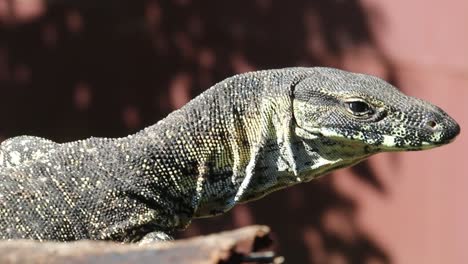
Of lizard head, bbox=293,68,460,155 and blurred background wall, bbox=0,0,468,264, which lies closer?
lizard head, bbox=293,68,460,155

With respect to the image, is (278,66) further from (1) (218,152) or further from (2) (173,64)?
(1) (218,152)

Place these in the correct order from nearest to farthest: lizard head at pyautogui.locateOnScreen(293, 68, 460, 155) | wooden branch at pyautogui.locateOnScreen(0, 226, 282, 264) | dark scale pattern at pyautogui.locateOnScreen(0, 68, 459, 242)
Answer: wooden branch at pyautogui.locateOnScreen(0, 226, 282, 264) < dark scale pattern at pyautogui.locateOnScreen(0, 68, 459, 242) < lizard head at pyautogui.locateOnScreen(293, 68, 460, 155)

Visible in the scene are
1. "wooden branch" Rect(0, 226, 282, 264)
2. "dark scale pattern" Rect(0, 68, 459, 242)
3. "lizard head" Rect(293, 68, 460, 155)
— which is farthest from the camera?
"lizard head" Rect(293, 68, 460, 155)

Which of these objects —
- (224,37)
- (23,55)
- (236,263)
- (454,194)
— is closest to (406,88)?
(454,194)

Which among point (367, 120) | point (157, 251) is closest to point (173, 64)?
point (367, 120)

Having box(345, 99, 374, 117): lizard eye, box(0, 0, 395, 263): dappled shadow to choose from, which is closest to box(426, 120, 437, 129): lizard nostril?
box(345, 99, 374, 117): lizard eye

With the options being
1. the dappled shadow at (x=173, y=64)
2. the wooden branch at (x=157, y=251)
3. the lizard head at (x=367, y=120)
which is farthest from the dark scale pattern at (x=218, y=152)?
the dappled shadow at (x=173, y=64)

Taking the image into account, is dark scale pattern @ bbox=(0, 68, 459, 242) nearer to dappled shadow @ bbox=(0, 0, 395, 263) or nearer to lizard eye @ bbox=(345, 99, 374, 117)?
lizard eye @ bbox=(345, 99, 374, 117)

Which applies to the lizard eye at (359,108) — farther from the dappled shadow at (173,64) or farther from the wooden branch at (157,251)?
the dappled shadow at (173,64)
